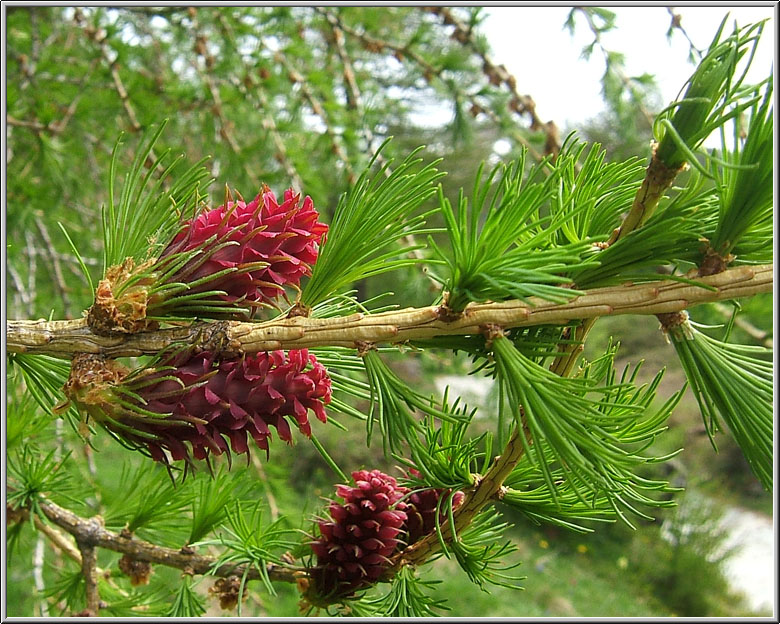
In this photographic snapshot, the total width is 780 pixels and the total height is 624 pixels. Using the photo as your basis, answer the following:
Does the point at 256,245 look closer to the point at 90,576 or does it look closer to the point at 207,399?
the point at 207,399

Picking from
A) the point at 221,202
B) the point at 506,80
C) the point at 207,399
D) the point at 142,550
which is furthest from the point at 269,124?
the point at 207,399

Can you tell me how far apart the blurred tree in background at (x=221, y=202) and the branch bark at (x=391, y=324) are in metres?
0.01

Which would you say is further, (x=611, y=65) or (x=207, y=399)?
(x=611, y=65)

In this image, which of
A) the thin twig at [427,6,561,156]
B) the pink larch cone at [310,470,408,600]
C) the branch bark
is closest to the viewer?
the branch bark

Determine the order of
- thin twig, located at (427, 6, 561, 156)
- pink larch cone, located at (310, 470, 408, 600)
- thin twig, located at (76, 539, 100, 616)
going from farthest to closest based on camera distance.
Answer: thin twig, located at (427, 6, 561, 156) → thin twig, located at (76, 539, 100, 616) → pink larch cone, located at (310, 470, 408, 600)

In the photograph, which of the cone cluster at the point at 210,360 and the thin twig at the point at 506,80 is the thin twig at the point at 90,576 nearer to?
the cone cluster at the point at 210,360

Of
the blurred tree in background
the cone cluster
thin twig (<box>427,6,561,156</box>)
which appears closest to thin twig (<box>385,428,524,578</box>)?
the blurred tree in background

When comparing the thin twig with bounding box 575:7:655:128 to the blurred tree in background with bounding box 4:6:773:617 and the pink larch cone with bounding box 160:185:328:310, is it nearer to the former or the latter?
the blurred tree in background with bounding box 4:6:773:617

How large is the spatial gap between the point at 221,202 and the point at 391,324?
0.75 metres

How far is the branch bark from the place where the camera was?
0.97ft

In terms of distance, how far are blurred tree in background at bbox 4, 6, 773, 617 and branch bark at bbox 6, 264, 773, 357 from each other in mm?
12

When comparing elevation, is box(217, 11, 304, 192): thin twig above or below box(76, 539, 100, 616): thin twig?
above

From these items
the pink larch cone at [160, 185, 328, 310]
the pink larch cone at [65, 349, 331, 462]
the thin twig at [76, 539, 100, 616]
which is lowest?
the thin twig at [76, 539, 100, 616]

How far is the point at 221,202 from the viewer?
3.27ft
